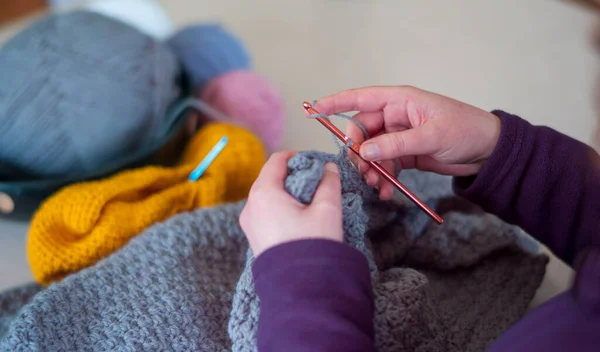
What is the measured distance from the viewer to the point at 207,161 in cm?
58

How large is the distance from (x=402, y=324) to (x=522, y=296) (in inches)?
7.2

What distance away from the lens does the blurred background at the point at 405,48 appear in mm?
654

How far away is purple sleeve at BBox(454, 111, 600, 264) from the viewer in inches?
17.7

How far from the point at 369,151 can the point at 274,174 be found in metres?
0.08

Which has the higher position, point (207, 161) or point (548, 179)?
point (548, 179)

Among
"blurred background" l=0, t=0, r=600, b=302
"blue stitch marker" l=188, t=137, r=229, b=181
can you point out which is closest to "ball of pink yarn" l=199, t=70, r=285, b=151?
"blurred background" l=0, t=0, r=600, b=302

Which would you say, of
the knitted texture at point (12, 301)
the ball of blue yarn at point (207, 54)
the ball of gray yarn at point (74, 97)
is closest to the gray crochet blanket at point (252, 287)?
the knitted texture at point (12, 301)

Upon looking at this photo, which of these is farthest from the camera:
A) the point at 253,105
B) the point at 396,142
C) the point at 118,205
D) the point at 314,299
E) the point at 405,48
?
the point at 405,48

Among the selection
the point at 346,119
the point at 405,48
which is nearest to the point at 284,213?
the point at 346,119

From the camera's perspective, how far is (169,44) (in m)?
0.79

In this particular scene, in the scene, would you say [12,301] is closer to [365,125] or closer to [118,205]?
[118,205]

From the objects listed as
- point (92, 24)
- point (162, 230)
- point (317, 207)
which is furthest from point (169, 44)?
point (317, 207)

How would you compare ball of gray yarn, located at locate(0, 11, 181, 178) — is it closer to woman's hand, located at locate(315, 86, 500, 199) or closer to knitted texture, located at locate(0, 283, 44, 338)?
knitted texture, located at locate(0, 283, 44, 338)

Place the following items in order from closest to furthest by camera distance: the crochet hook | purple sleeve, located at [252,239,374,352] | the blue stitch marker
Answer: purple sleeve, located at [252,239,374,352]
the crochet hook
the blue stitch marker
